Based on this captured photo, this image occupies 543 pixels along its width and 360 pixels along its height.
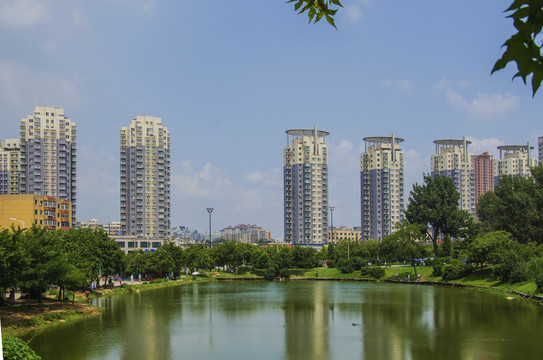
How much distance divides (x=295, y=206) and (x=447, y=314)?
308ft

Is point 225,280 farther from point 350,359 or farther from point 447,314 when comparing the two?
point 350,359

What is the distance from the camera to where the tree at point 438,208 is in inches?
3140

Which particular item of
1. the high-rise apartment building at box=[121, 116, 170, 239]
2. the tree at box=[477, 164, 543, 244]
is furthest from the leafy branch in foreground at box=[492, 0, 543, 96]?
the high-rise apartment building at box=[121, 116, 170, 239]

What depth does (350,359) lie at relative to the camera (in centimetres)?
2597

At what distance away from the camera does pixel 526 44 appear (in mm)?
3174

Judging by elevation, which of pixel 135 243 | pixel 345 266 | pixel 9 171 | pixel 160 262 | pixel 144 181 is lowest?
pixel 345 266

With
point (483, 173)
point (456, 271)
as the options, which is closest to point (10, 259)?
point (456, 271)

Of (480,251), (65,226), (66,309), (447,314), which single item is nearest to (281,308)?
(447,314)

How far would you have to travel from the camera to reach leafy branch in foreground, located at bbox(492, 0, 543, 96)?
3.12m

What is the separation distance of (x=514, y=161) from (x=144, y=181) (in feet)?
375

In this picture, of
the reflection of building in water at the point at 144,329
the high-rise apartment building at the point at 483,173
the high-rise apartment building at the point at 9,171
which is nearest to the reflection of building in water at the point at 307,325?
the reflection of building in water at the point at 144,329

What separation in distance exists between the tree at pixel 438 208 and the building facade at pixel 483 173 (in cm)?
9475

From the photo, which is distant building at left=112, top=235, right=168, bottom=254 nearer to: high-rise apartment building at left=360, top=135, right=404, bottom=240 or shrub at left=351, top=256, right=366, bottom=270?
shrub at left=351, top=256, right=366, bottom=270

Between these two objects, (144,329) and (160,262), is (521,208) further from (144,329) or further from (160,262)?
(144,329)
